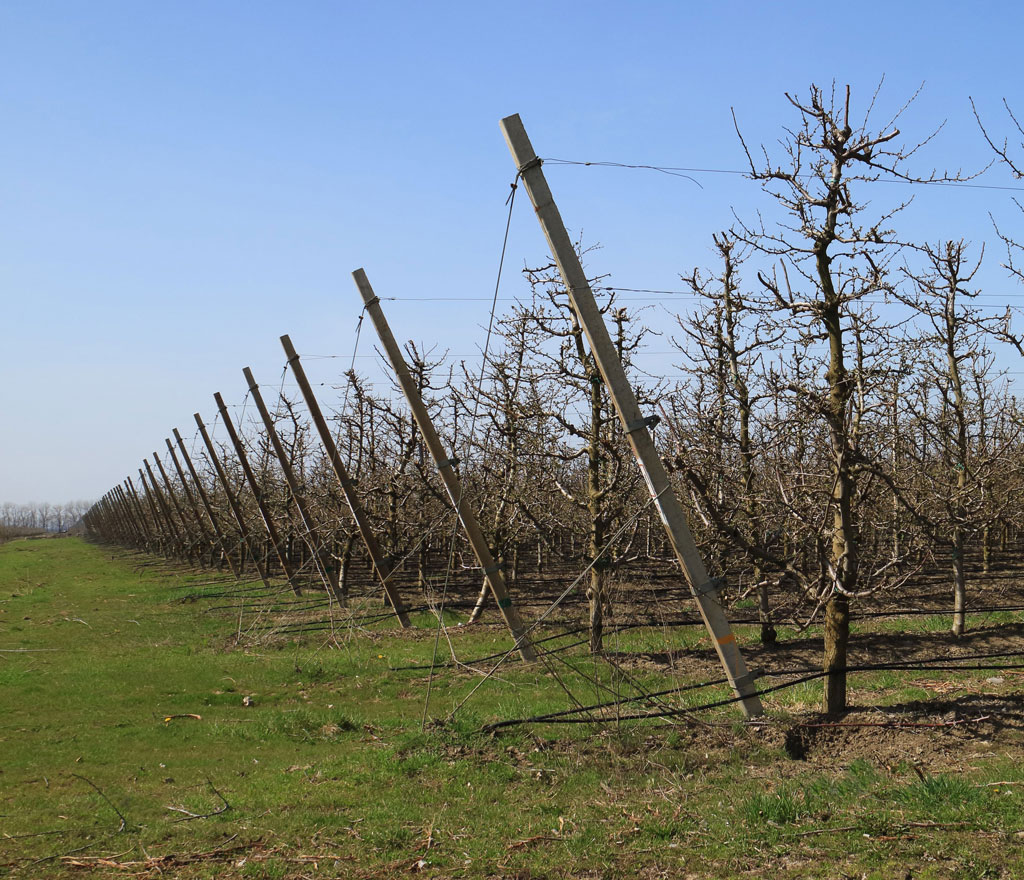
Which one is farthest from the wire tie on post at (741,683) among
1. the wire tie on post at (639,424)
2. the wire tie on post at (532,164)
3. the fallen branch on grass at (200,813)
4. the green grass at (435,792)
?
the wire tie on post at (532,164)

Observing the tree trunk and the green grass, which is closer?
the green grass

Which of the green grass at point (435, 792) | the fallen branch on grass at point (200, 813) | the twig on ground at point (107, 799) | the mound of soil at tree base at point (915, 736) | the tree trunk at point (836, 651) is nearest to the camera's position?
the green grass at point (435, 792)

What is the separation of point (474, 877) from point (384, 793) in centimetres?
176

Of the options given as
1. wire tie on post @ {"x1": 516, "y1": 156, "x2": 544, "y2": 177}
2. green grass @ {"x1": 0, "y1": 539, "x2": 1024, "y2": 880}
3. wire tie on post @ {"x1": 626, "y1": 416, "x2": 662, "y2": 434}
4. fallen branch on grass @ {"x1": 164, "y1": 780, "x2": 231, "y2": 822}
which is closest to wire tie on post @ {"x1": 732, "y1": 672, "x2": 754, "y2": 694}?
green grass @ {"x1": 0, "y1": 539, "x2": 1024, "y2": 880}

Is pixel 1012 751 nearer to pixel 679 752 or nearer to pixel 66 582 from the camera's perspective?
pixel 679 752

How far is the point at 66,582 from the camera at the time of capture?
93.1 feet

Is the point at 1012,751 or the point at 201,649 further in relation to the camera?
the point at 201,649

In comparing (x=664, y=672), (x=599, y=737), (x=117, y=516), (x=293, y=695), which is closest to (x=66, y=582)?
(x=293, y=695)

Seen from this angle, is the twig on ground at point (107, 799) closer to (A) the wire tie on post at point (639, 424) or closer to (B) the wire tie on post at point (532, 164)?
(A) the wire tie on post at point (639, 424)

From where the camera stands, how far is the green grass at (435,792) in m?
4.68

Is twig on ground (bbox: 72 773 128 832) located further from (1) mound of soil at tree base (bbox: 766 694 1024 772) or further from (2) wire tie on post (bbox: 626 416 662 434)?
(1) mound of soil at tree base (bbox: 766 694 1024 772)

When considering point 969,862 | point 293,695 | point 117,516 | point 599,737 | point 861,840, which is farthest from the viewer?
point 117,516

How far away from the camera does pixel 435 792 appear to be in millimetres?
6301

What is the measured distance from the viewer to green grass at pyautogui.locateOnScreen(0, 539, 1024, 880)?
468 cm
